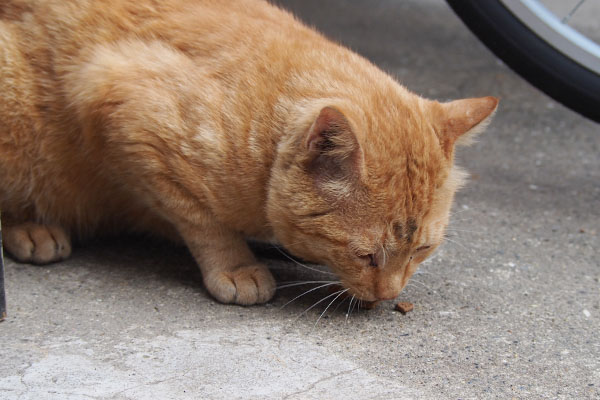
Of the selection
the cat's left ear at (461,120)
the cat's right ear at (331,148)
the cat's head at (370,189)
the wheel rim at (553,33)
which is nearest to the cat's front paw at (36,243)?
the cat's head at (370,189)

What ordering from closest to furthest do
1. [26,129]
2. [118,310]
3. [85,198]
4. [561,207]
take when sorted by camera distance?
[118,310] → [26,129] → [85,198] → [561,207]

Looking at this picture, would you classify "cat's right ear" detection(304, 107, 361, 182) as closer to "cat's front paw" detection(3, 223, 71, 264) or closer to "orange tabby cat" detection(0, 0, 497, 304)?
"orange tabby cat" detection(0, 0, 497, 304)

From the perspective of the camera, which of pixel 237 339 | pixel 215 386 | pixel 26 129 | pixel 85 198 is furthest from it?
pixel 85 198

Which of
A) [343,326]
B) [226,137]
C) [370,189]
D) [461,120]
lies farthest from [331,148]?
[343,326]

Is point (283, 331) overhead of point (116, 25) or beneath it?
beneath

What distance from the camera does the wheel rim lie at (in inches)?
122

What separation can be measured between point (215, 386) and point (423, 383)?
59 cm

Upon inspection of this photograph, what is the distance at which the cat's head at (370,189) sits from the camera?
226cm

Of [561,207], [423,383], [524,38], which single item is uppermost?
[524,38]

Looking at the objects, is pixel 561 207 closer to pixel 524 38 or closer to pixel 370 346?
pixel 524 38

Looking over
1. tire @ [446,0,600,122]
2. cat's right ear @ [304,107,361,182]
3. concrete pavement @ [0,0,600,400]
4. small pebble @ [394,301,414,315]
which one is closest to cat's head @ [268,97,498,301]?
cat's right ear @ [304,107,361,182]

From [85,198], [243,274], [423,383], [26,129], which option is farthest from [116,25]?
[423,383]

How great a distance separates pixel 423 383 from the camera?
2.14 metres

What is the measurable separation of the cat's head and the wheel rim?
2.68ft
